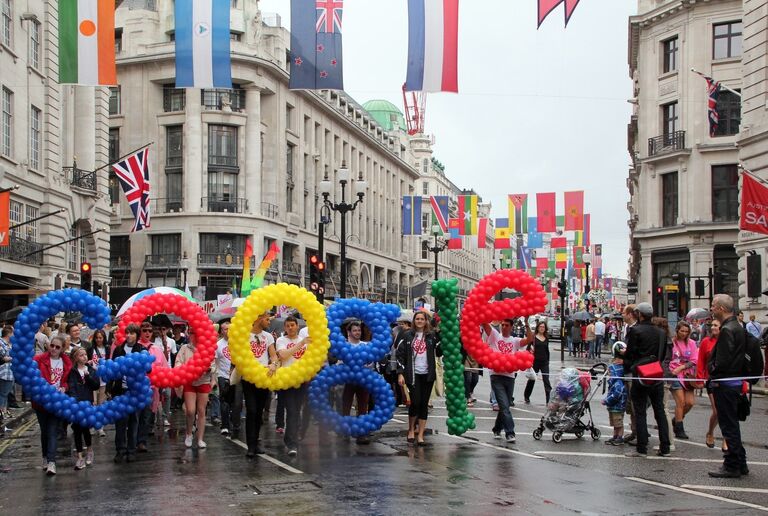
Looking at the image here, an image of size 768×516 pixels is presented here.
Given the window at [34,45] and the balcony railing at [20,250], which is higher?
the window at [34,45]

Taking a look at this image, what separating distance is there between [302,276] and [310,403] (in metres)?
61.3

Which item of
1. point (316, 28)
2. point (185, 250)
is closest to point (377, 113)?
point (185, 250)

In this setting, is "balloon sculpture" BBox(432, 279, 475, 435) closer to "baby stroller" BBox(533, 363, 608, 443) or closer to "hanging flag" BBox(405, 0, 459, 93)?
"baby stroller" BBox(533, 363, 608, 443)

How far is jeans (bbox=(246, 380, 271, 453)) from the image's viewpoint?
1265cm

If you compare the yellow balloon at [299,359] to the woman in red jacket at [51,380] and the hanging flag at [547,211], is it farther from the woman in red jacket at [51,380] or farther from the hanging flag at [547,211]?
the hanging flag at [547,211]

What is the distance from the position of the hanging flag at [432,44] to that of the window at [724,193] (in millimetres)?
28875

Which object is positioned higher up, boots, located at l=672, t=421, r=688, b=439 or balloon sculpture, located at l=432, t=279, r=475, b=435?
balloon sculpture, located at l=432, t=279, r=475, b=435

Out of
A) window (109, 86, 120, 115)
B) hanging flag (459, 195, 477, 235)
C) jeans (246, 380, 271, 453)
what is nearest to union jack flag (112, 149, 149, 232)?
jeans (246, 380, 271, 453)

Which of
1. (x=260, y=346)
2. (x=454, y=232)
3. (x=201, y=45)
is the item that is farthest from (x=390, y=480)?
(x=454, y=232)

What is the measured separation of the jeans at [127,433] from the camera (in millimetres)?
12484

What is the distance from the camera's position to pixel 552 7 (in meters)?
19.5

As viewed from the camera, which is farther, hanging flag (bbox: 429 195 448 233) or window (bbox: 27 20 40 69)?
hanging flag (bbox: 429 195 448 233)

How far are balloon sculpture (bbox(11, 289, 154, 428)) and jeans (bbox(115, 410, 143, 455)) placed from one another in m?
0.18

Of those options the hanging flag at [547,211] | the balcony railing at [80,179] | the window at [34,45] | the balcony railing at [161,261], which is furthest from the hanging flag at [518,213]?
the balcony railing at [161,261]
